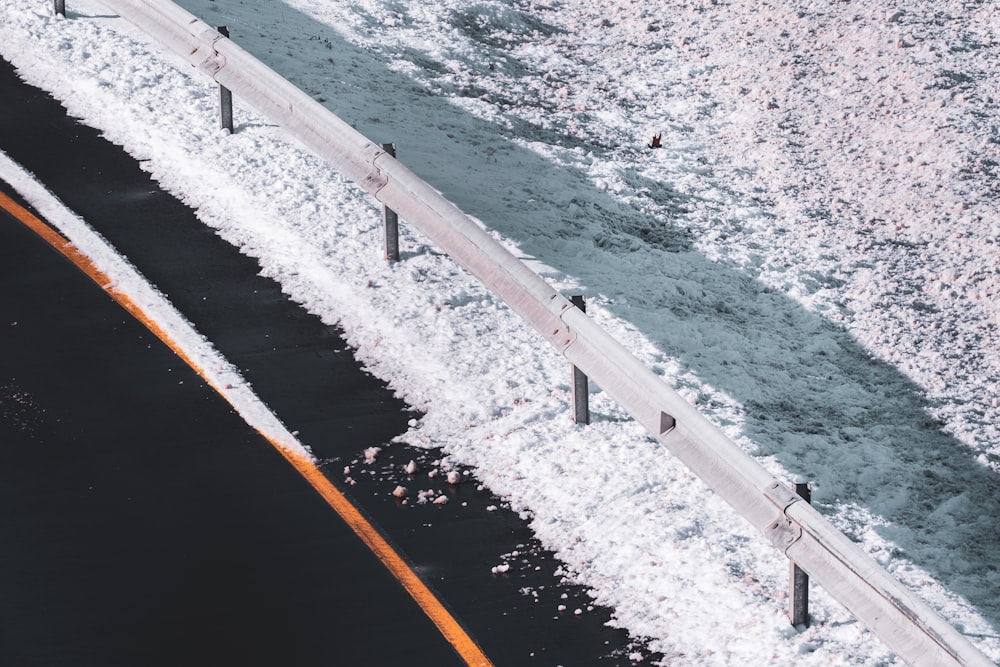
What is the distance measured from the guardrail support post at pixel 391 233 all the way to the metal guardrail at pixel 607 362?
10.9 inches

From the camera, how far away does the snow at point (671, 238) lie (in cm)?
732

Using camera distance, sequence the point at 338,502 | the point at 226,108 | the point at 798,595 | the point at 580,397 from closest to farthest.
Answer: the point at 798,595
the point at 338,502
the point at 580,397
the point at 226,108

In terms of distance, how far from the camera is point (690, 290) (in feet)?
36.8

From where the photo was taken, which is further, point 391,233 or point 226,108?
point 226,108

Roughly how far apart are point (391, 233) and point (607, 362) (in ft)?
8.84

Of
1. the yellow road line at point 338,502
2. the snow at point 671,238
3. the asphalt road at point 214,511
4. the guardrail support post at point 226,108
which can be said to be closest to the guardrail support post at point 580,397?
the snow at point 671,238

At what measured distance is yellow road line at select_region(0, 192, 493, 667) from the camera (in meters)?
6.50

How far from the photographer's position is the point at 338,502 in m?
7.41

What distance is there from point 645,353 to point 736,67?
25.3 feet

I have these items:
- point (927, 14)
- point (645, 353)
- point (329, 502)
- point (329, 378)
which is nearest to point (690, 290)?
point (645, 353)

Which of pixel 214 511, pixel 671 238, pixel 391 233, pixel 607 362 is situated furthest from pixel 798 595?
pixel 671 238

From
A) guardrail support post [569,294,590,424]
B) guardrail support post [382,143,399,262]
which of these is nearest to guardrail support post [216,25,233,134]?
guardrail support post [382,143,399,262]

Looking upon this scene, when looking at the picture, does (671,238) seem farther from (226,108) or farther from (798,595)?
(798,595)

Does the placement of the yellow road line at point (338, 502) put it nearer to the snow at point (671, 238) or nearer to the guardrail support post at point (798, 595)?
the snow at point (671, 238)
